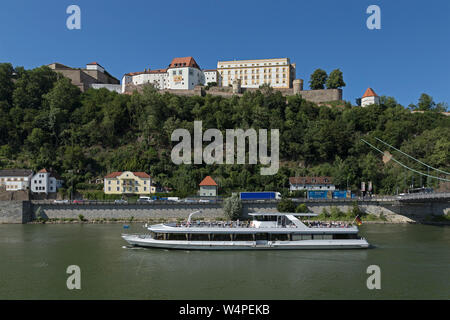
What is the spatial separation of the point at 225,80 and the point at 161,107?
994 inches

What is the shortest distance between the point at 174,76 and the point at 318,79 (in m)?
29.4

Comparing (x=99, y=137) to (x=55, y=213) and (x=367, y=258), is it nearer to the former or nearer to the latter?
(x=55, y=213)

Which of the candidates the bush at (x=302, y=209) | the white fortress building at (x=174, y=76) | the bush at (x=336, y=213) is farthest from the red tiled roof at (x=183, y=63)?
the bush at (x=336, y=213)

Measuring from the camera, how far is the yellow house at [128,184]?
50.8 metres

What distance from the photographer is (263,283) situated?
1889 centimetres

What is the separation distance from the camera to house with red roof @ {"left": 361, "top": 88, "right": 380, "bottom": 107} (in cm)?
7562

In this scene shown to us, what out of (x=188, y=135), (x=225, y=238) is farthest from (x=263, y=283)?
(x=188, y=135)

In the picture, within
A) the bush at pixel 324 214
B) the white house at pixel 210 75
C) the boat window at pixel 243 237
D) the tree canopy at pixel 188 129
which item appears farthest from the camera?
the white house at pixel 210 75

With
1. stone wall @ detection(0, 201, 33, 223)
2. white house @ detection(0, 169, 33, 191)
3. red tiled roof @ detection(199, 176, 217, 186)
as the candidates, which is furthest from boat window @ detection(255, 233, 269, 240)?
white house @ detection(0, 169, 33, 191)

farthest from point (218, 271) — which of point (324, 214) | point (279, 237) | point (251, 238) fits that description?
point (324, 214)

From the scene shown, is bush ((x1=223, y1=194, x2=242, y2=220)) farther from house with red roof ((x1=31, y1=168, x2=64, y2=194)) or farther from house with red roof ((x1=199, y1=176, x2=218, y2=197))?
house with red roof ((x1=31, y1=168, x2=64, y2=194))

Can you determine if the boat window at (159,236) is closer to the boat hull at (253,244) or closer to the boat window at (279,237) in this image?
the boat hull at (253,244)

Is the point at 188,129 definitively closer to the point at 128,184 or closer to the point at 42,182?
the point at 128,184

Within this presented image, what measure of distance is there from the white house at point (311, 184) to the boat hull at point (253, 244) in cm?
2398
